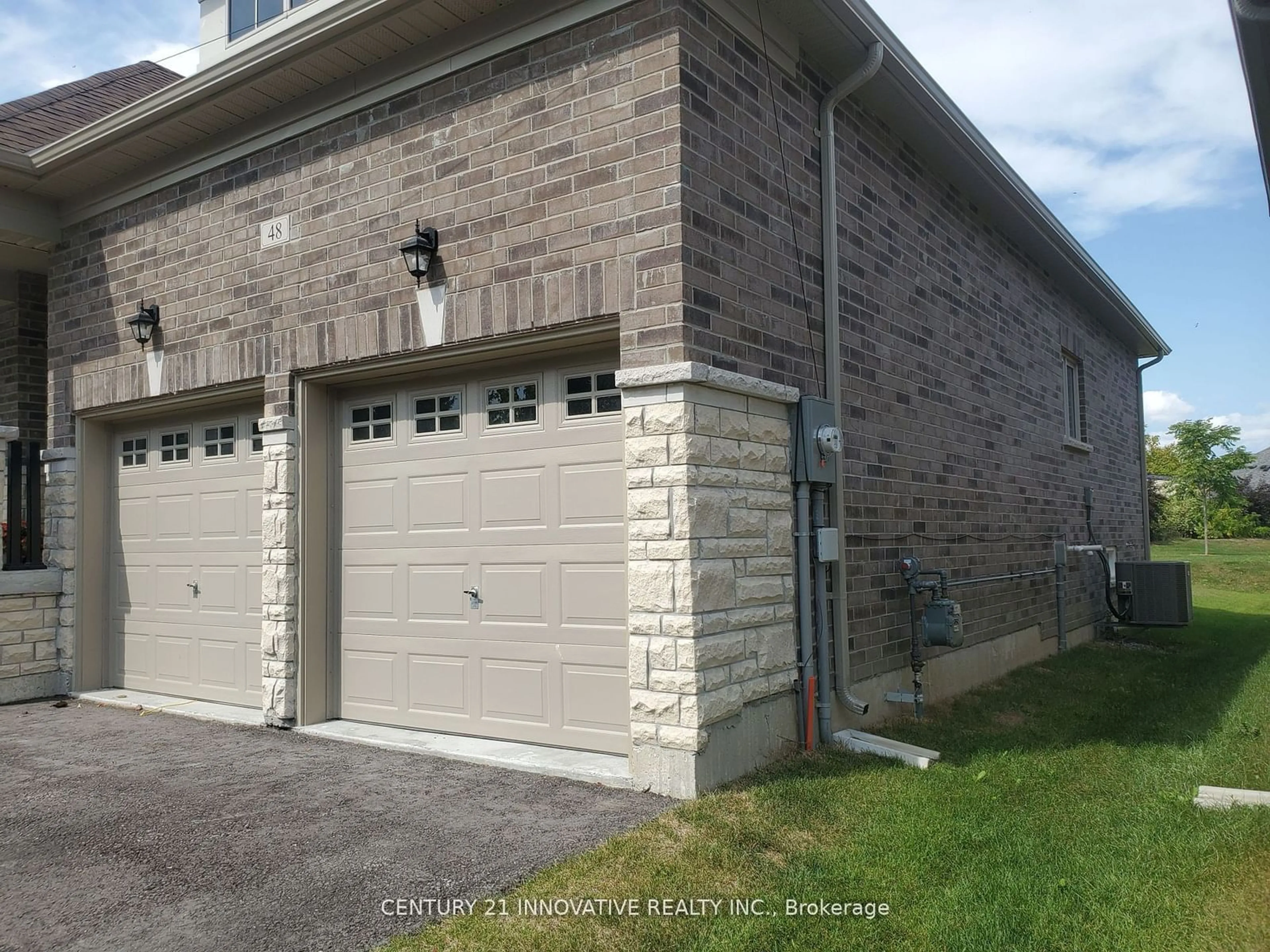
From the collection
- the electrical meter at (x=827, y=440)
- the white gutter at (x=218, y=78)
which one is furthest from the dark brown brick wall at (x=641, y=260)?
the white gutter at (x=218, y=78)

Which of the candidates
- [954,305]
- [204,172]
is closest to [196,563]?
[204,172]

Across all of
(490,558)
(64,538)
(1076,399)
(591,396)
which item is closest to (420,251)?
(591,396)

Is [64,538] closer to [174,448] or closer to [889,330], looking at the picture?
[174,448]

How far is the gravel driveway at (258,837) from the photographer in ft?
11.5

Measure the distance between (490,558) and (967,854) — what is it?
3303 millimetres

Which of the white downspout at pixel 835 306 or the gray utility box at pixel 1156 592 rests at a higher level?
the white downspout at pixel 835 306

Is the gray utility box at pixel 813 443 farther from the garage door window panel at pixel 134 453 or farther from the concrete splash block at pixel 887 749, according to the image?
the garage door window panel at pixel 134 453

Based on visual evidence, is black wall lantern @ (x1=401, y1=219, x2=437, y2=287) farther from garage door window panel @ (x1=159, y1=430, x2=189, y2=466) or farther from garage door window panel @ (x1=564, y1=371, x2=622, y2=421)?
garage door window panel @ (x1=159, y1=430, x2=189, y2=466)

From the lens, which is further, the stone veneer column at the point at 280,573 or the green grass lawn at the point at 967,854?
the stone veneer column at the point at 280,573

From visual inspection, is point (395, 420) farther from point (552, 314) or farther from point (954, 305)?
point (954, 305)

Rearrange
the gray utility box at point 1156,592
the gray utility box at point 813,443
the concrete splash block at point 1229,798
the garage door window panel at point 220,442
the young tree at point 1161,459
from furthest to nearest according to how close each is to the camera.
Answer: the young tree at point 1161,459, the gray utility box at point 1156,592, the garage door window panel at point 220,442, the gray utility box at point 813,443, the concrete splash block at point 1229,798

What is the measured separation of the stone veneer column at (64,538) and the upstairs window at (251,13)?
3.92 metres

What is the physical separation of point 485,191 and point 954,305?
4743 millimetres

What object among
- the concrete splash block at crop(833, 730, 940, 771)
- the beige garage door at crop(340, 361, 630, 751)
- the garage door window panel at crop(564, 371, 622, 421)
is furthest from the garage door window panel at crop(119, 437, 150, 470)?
the concrete splash block at crop(833, 730, 940, 771)
